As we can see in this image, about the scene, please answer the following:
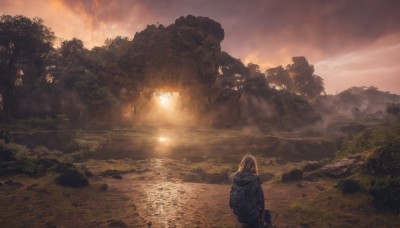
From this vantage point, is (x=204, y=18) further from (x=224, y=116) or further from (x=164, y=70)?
(x=224, y=116)

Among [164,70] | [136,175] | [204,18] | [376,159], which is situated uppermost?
[204,18]

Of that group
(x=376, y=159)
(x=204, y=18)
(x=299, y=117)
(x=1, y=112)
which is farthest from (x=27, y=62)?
(x=376, y=159)

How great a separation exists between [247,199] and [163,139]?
29.3 m

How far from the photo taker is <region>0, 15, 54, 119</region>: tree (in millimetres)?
42719

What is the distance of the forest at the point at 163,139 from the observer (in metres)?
9.43

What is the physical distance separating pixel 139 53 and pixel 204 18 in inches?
553

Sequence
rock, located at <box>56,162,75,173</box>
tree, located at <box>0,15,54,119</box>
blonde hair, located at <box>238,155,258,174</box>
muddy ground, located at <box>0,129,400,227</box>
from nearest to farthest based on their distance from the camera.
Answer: blonde hair, located at <box>238,155,258,174</box> < muddy ground, located at <box>0,129,400,227</box> < rock, located at <box>56,162,75,173</box> < tree, located at <box>0,15,54,119</box>

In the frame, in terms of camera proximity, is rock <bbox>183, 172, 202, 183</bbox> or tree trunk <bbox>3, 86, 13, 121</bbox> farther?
tree trunk <bbox>3, 86, 13, 121</bbox>

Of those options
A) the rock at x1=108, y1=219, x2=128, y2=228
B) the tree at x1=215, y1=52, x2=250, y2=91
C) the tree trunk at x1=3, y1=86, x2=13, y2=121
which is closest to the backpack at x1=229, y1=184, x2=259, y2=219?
the rock at x1=108, y1=219, x2=128, y2=228

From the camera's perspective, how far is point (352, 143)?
1634cm

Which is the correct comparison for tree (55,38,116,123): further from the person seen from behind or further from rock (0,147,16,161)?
the person seen from behind

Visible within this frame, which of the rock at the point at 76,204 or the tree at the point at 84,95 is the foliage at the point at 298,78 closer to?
the tree at the point at 84,95

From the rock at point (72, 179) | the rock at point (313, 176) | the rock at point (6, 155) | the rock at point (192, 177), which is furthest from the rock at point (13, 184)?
the rock at point (313, 176)

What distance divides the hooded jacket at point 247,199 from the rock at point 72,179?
8.58 metres
